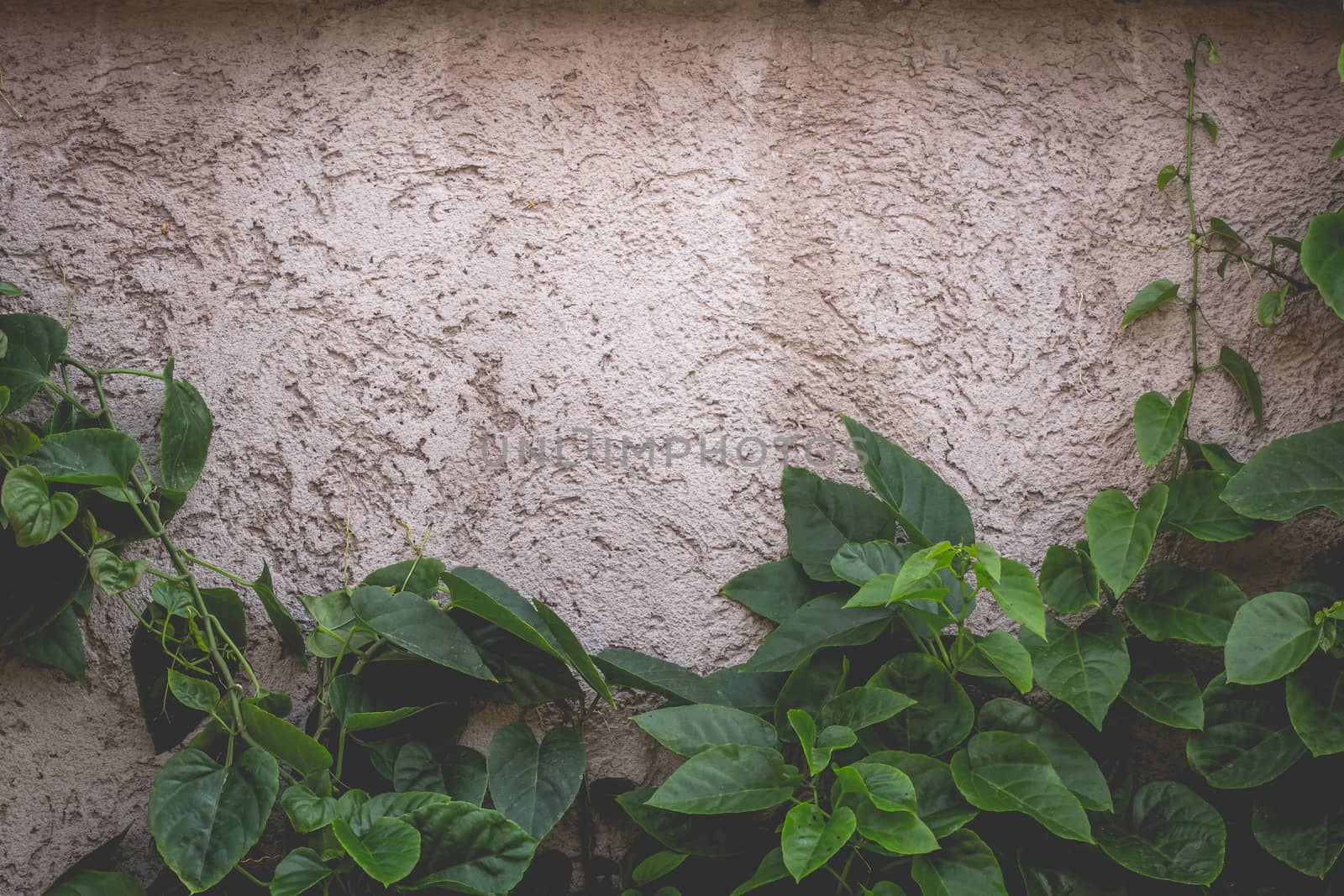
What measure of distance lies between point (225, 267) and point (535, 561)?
0.53 meters

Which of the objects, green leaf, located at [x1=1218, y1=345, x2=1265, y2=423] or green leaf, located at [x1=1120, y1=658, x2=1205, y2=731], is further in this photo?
green leaf, located at [x1=1218, y1=345, x2=1265, y2=423]

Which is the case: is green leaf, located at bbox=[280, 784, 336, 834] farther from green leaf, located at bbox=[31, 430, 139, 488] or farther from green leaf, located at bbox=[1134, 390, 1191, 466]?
green leaf, located at bbox=[1134, 390, 1191, 466]

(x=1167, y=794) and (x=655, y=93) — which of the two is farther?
(x=655, y=93)

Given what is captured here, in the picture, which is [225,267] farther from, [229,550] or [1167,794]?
[1167,794]

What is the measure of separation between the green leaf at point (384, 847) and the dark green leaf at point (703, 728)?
0.25 metres

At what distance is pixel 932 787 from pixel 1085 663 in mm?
230

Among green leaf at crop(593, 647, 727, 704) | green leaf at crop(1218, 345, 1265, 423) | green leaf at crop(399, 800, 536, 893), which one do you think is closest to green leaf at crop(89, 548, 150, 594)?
green leaf at crop(399, 800, 536, 893)

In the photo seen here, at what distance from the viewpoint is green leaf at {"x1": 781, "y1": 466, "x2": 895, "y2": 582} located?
104cm

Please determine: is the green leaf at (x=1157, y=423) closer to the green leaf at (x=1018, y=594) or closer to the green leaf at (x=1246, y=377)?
the green leaf at (x=1246, y=377)

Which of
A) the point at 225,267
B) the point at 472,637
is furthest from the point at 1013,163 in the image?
the point at 225,267

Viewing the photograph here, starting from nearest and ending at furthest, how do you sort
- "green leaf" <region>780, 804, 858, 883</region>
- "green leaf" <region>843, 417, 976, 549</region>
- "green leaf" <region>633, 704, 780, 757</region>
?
"green leaf" <region>780, 804, 858, 883</region>
"green leaf" <region>633, 704, 780, 757</region>
"green leaf" <region>843, 417, 976, 549</region>

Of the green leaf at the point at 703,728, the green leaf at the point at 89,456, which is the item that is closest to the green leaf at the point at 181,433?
the green leaf at the point at 89,456

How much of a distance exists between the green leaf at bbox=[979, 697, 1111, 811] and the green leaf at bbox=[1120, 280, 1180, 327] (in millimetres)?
503

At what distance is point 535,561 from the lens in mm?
1068
